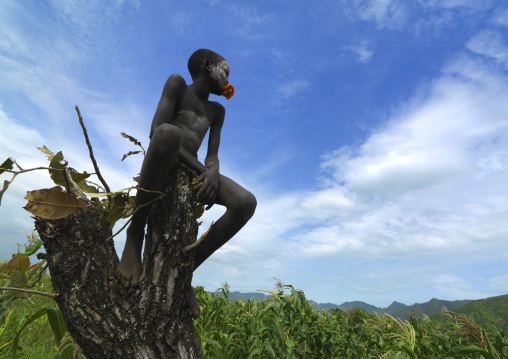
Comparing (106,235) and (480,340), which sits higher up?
(106,235)

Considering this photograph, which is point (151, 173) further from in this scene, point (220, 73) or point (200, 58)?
point (200, 58)

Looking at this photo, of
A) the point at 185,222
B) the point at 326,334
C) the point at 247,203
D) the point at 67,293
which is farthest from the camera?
the point at 326,334

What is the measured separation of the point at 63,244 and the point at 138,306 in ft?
1.65

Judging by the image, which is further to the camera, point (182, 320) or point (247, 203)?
point (247, 203)

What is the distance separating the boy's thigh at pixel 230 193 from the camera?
77.5 inches

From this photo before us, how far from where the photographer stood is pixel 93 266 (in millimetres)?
1693

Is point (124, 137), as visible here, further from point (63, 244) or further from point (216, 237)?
point (216, 237)

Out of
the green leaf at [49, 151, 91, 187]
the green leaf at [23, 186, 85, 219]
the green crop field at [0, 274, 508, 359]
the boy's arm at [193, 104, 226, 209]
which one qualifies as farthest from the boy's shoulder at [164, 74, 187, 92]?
the green crop field at [0, 274, 508, 359]

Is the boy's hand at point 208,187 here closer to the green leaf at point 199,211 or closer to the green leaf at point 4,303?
the green leaf at point 199,211

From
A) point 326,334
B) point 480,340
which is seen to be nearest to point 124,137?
point 480,340

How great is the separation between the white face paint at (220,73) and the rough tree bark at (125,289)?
3.10 ft

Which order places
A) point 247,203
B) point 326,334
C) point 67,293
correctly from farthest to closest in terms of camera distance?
point 326,334 < point 247,203 < point 67,293

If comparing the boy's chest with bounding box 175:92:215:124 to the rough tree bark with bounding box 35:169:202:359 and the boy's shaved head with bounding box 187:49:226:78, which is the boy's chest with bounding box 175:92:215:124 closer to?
the boy's shaved head with bounding box 187:49:226:78

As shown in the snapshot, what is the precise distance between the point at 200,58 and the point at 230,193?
114cm
